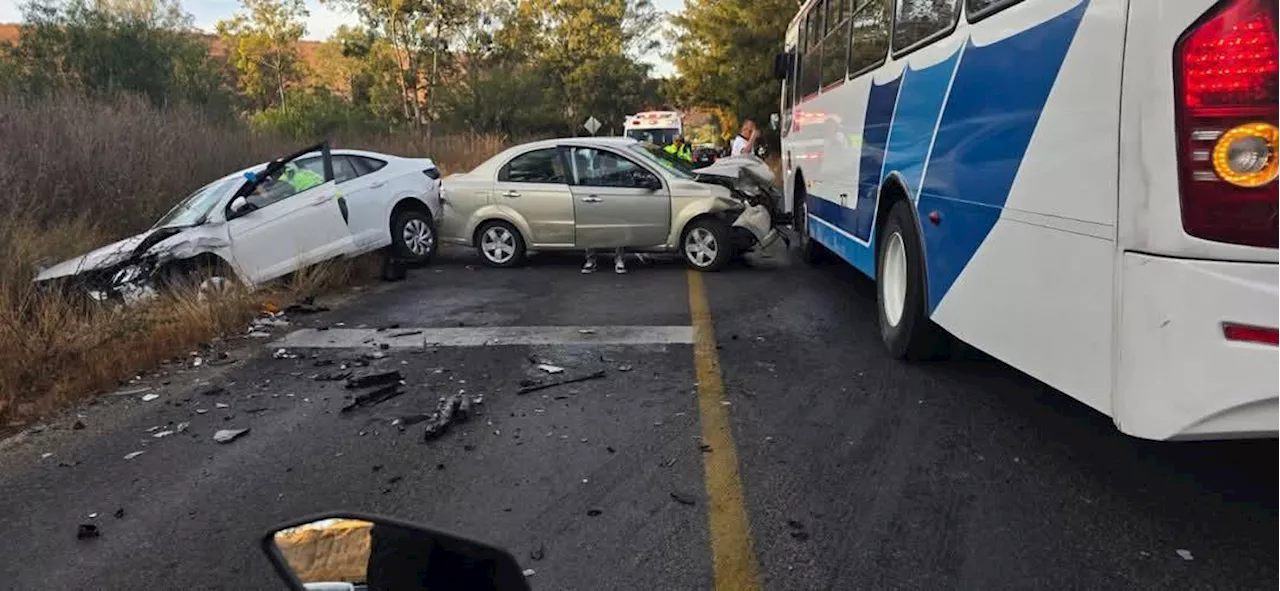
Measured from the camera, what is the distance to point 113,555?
370cm

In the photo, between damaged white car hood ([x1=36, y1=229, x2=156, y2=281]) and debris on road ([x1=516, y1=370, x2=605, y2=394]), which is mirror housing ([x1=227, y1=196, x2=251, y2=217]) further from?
debris on road ([x1=516, y1=370, x2=605, y2=394])

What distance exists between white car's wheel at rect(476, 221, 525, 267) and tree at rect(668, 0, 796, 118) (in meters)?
22.0

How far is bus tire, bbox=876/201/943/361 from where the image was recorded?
5.48 m

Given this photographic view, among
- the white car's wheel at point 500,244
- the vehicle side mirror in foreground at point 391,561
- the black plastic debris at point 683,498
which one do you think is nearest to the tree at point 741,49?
the white car's wheel at point 500,244

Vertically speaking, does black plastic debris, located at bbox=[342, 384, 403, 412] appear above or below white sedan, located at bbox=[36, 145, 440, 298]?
below

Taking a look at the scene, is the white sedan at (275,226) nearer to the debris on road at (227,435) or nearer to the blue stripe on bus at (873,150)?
the debris on road at (227,435)

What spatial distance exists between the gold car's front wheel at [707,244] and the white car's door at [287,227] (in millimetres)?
3817

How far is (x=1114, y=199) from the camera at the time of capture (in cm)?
293

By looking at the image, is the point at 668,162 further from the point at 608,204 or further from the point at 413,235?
the point at 413,235

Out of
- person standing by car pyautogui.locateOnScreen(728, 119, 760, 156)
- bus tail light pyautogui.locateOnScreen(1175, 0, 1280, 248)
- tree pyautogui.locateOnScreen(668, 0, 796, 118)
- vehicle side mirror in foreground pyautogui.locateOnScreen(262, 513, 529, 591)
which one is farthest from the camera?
tree pyautogui.locateOnScreen(668, 0, 796, 118)

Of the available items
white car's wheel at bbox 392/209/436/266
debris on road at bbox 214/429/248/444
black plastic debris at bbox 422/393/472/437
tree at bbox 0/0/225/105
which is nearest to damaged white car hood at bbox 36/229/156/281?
white car's wheel at bbox 392/209/436/266

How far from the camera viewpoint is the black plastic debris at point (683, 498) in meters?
3.96

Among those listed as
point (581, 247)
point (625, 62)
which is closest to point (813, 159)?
point (581, 247)

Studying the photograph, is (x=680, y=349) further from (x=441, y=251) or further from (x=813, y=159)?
(x=441, y=251)
